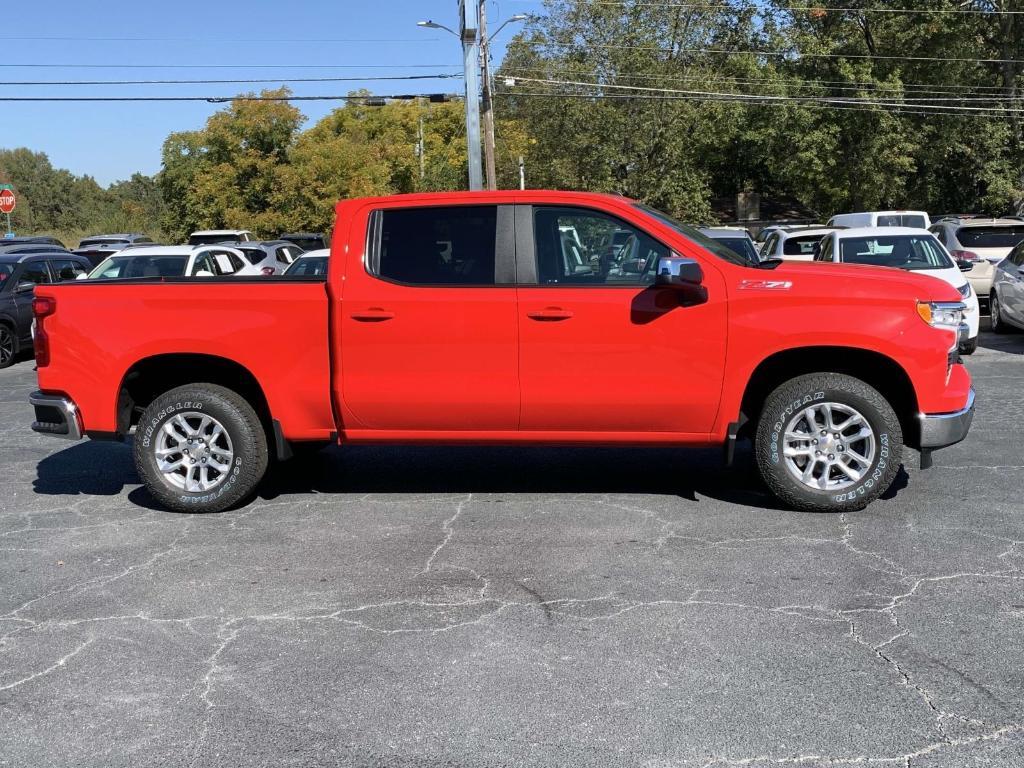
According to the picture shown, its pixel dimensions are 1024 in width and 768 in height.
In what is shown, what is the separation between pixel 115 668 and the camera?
446 cm

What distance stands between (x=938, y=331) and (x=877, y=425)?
0.66 meters

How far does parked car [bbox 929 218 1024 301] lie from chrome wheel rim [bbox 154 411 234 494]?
48.4 feet

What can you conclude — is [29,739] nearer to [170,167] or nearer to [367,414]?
[367,414]

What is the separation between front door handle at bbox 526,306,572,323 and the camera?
6426mm

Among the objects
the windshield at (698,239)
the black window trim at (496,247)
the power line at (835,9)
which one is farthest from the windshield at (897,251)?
the power line at (835,9)

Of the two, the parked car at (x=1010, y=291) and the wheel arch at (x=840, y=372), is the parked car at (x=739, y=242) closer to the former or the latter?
the parked car at (x=1010, y=291)

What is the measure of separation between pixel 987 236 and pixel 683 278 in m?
14.4

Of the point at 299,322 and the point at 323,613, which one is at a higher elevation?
the point at 299,322

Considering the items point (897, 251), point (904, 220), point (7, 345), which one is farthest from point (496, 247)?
point (904, 220)

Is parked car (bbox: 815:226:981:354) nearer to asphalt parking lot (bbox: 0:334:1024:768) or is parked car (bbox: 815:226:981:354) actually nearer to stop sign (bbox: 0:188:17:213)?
asphalt parking lot (bbox: 0:334:1024:768)

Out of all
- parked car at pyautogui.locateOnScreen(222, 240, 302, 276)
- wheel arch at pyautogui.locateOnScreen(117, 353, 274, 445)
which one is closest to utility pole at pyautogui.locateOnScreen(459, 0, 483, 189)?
parked car at pyautogui.locateOnScreen(222, 240, 302, 276)

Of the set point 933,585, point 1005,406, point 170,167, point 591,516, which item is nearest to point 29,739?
point 591,516

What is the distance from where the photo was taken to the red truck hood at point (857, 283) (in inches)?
249

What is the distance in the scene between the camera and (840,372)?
6.69 metres
